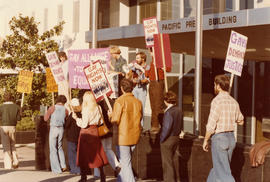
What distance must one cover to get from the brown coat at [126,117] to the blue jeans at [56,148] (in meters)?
3.71

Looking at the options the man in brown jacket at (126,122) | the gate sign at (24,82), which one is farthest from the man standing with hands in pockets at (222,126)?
the gate sign at (24,82)

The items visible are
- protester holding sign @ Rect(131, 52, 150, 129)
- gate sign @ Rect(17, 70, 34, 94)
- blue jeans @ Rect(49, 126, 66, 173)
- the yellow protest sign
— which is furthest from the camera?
gate sign @ Rect(17, 70, 34, 94)

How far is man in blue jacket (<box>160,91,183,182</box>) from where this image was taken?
8.41 metres

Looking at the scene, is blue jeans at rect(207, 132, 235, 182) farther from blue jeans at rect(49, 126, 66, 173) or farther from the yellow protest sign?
the yellow protest sign

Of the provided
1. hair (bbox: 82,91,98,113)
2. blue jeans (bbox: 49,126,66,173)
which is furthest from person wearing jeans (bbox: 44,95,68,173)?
hair (bbox: 82,91,98,113)

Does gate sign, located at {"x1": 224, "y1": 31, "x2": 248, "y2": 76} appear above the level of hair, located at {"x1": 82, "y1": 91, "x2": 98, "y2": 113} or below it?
above

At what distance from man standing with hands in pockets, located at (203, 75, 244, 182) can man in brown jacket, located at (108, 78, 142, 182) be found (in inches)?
50.4

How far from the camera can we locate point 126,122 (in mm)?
8258

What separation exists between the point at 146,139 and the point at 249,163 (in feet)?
9.00

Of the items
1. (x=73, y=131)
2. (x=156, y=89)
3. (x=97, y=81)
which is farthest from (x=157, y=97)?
(x=73, y=131)

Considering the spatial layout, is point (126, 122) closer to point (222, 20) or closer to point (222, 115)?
point (222, 115)

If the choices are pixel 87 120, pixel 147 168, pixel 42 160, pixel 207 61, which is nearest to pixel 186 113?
pixel 207 61

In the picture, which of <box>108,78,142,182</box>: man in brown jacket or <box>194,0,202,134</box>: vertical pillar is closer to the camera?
<box>108,78,142,182</box>: man in brown jacket

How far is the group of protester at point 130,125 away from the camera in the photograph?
764 centimetres
